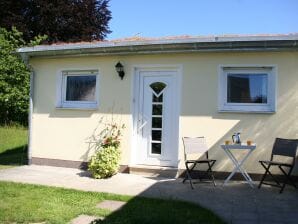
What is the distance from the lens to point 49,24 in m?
21.8

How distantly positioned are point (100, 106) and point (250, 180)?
3.89 metres

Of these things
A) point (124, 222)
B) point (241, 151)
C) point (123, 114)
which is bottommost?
point (124, 222)

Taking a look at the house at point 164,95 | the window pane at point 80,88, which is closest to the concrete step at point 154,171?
the house at point 164,95

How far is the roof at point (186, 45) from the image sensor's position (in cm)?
777

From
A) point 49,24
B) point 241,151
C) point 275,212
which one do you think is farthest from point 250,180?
point 49,24

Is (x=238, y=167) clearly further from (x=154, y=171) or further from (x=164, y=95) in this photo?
(x=164, y=95)

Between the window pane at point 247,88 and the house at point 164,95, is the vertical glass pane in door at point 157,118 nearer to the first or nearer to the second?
the house at point 164,95

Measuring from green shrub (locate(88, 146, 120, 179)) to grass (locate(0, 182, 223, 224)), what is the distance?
138 centimetres

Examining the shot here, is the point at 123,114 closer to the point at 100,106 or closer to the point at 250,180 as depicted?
the point at 100,106

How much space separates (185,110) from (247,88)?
141 cm

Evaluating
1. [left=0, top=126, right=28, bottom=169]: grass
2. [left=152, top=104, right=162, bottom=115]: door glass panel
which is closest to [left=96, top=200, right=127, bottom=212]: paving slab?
[left=152, top=104, right=162, bottom=115]: door glass panel

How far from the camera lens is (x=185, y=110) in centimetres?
866

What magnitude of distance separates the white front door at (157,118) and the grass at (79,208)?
8.17ft

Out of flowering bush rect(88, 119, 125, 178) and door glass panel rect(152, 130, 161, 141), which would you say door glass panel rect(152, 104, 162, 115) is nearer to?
door glass panel rect(152, 130, 161, 141)
